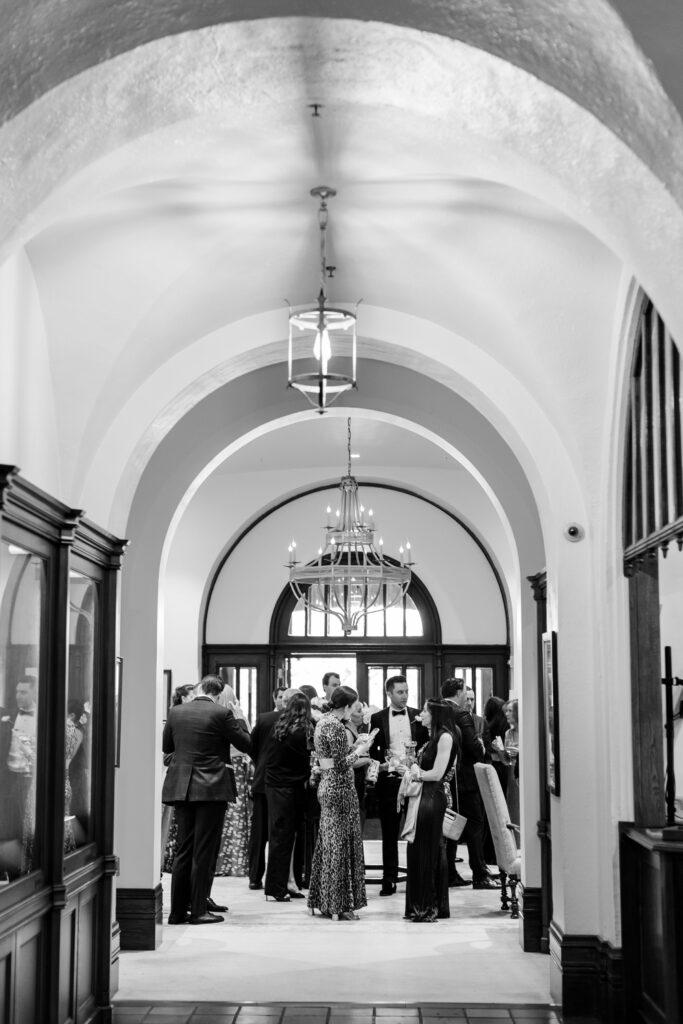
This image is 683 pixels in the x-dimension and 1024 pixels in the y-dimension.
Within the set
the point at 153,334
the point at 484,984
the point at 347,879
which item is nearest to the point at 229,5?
the point at 153,334

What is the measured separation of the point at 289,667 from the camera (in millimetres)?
15758

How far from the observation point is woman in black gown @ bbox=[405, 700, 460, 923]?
8406 millimetres

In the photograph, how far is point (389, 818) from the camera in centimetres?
1020

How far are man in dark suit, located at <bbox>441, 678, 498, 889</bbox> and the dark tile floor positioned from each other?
357 centimetres

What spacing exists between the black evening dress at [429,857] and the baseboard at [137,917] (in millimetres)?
1875

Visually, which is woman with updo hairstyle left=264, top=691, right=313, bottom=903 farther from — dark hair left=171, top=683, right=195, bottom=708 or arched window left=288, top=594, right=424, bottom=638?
arched window left=288, top=594, right=424, bottom=638

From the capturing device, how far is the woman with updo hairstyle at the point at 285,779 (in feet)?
31.2

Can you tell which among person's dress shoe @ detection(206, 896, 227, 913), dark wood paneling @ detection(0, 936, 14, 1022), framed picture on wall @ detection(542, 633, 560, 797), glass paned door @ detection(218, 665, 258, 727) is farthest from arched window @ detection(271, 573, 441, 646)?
dark wood paneling @ detection(0, 936, 14, 1022)

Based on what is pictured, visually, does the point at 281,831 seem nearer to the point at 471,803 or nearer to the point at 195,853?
the point at 195,853

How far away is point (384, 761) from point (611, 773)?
4577 millimetres

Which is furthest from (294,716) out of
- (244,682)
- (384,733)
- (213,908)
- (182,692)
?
(244,682)

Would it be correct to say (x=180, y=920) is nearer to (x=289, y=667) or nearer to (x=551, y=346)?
(x=551, y=346)

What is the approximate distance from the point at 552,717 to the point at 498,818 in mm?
Answer: 1932

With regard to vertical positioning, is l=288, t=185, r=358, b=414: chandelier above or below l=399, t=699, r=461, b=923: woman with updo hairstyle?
above
